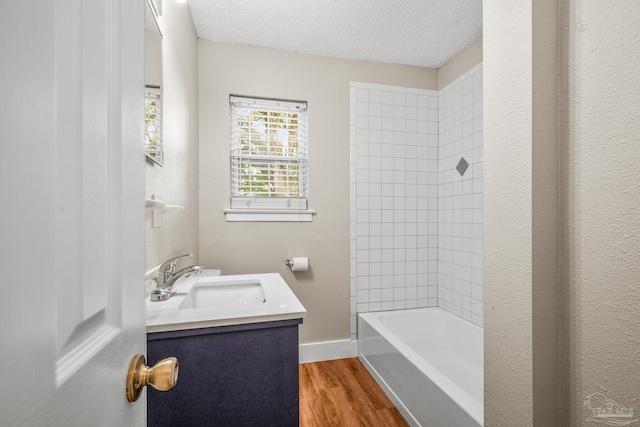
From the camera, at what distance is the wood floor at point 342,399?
1.65m

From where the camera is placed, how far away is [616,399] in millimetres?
618

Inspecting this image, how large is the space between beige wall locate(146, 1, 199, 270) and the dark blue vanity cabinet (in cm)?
43

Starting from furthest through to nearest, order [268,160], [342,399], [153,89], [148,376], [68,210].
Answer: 1. [268,160]
2. [342,399]
3. [153,89]
4. [148,376]
5. [68,210]

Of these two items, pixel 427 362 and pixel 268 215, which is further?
pixel 268 215

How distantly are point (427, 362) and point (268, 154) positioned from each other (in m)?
1.77

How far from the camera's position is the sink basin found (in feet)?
4.92

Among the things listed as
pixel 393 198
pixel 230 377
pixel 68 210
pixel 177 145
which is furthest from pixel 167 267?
pixel 393 198

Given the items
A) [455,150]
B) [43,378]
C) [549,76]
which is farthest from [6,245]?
[455,150]

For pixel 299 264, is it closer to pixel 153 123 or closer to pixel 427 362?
pixel 427 362

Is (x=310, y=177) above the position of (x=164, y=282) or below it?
above

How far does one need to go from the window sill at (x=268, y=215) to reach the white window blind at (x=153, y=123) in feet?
2.98

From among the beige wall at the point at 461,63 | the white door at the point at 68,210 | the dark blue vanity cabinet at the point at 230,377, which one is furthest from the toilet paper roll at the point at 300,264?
the beige wall at the point at 461,63

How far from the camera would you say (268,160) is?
2332 millimetres

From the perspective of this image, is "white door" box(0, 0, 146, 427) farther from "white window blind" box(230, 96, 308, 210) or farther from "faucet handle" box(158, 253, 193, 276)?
"white window blind" box(230, 96, 308, 210)
